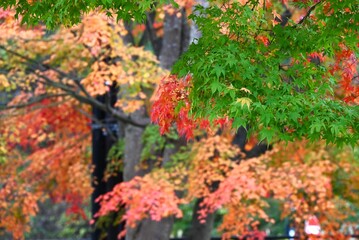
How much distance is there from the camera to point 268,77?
6371 millimetres

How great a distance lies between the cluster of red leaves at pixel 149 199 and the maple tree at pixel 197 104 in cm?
3

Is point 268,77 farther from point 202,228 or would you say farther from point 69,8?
point 202,228

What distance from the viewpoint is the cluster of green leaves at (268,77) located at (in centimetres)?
605

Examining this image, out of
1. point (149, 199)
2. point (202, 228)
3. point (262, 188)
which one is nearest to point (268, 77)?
point (149, 199)

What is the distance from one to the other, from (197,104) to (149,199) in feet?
22.0

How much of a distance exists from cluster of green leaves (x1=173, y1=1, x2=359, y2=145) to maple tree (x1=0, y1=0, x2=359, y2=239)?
0.04 ft

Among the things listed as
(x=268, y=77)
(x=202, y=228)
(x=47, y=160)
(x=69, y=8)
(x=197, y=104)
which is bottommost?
(x=202, y=228)

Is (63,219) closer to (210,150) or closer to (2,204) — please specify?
(2,204)

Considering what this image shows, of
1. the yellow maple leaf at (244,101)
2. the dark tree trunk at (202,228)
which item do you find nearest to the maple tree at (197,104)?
the yellow maple leaf at (244,101)

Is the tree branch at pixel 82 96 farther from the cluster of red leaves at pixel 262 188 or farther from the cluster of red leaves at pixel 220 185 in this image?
the cluster of red leaves at pixel 262 188

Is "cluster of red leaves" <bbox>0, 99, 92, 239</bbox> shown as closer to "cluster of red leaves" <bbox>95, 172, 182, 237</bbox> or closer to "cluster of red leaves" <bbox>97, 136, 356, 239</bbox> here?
"cluster of red leaves" <bbox>97, 136, 356, 239</bbox>

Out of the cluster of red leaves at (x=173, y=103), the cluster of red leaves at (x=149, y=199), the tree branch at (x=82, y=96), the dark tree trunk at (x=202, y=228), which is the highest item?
the tree branch at (x=82, y=96)

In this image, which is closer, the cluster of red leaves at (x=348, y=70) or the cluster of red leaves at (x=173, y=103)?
the cluster of red leaves at (x=173, y=103)

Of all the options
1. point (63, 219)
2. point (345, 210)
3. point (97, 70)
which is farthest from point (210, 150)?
point (63, 219)
